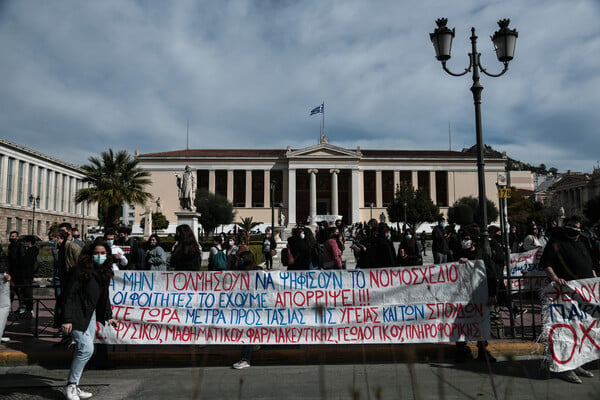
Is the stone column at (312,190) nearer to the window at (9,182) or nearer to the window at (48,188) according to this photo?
the window at (48,188)

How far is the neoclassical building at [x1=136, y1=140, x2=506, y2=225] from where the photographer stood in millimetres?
69125

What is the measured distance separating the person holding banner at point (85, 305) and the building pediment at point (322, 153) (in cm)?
6379

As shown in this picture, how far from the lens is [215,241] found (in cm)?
973

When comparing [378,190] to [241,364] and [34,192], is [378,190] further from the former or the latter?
[241,364]

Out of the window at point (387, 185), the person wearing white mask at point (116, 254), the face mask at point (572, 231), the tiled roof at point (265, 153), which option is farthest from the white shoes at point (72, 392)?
the window at point (387, 185)

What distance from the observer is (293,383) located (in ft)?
17.1

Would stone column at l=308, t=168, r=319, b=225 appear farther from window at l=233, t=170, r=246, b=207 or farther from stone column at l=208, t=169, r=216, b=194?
stone column at l=208, t=169, r=216, b=194

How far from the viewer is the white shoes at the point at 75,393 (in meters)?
4.57

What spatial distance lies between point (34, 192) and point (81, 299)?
2721 inches

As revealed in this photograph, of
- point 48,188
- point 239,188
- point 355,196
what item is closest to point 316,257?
point 355,196

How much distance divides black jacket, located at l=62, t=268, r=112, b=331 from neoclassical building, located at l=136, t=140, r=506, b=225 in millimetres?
63154

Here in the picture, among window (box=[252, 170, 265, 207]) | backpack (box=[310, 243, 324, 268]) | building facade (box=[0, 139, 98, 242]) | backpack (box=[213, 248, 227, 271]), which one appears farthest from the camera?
window (box=[252, 170, 265, 207])

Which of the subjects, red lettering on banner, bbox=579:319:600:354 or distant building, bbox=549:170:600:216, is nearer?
red lettering on banner, bbox=579:319:600:354

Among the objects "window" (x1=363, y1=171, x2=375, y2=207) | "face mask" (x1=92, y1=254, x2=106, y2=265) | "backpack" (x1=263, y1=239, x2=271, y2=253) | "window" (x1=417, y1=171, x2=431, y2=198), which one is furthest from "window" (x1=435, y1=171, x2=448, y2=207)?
"face mask" (x1=92, y1=254, x2=106, y2=265)
